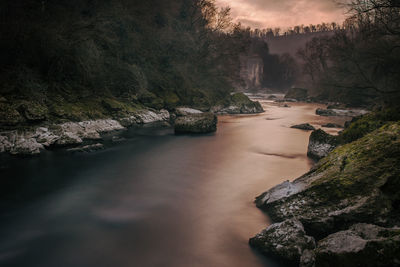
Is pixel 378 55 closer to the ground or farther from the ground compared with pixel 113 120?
farther from the ground

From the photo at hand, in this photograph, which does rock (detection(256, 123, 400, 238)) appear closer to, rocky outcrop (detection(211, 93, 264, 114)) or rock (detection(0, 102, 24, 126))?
rock (detection(0, 102, 24, 126))

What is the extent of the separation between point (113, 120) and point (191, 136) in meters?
5.45

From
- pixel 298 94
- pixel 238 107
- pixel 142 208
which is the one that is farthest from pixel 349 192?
pixel 298 94

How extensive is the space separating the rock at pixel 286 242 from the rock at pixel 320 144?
6.17 meters

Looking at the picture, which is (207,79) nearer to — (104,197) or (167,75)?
(167,75)

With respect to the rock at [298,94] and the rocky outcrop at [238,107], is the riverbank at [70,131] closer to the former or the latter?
the rocky outcrop at [238,107]

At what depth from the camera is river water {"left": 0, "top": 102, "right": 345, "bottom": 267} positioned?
4613 mm

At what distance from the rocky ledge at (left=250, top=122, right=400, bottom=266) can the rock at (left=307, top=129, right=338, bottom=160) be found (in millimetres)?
3784

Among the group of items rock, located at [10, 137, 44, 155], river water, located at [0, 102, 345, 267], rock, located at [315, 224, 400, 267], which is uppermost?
rock, located at [315, 224, 400, 267]

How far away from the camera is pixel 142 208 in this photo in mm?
6477

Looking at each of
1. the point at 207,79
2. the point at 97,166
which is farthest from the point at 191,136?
the point at 207,79

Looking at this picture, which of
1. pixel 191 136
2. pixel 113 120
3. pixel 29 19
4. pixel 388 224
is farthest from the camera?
pixel 113 120

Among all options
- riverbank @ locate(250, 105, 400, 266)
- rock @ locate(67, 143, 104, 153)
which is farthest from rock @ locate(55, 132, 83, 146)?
riverbank @ locate(250, 105, 400, 266)

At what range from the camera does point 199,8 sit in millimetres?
36688
